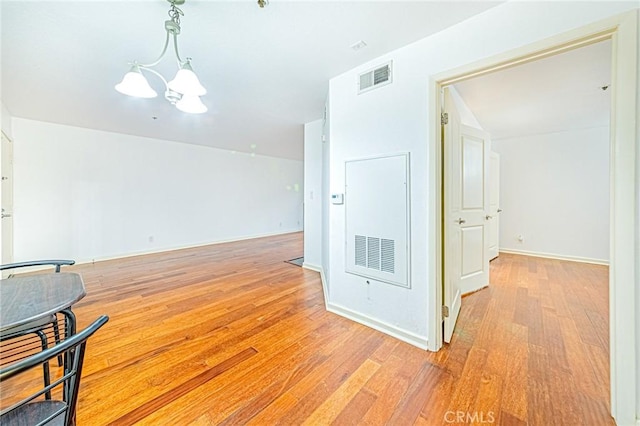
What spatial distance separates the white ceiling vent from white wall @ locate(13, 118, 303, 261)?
4916mm

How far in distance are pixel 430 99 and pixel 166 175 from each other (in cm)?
556

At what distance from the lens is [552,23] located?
144 cm

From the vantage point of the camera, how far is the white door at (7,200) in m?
3.45

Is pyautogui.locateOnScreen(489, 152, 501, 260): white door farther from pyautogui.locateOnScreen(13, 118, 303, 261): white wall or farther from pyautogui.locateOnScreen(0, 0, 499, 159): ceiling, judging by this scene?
pyautogui.locateOnScreen(13, 118, 303, 261): white wall

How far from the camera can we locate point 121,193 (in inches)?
195

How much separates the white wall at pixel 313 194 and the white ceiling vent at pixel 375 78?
1.80 meters

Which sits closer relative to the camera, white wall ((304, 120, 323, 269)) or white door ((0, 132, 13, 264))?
white door ((0, 132, 13, 264))

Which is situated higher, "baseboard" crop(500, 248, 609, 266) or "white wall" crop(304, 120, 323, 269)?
"white wall" crop(304, 120, 323, 269)

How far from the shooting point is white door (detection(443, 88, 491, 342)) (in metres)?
2.25

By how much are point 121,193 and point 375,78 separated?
5.23 m

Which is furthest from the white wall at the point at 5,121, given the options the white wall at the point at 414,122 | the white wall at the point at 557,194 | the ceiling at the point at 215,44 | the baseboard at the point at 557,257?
the baseboard at the point at 557,257

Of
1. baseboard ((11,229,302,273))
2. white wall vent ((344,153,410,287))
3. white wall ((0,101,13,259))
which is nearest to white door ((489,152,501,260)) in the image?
white wall vent ((344,153,410,287))

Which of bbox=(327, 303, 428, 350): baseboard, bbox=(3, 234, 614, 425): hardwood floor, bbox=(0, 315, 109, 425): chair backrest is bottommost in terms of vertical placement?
bbox=(3, 234, 614, 425): hardwood floor

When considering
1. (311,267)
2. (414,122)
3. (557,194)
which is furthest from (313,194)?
(557,194)
